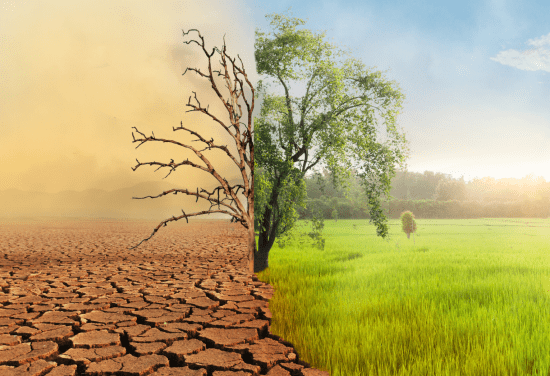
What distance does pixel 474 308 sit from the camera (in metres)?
4.25

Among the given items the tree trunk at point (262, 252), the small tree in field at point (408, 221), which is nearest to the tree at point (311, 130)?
the tree trunk at point (262, 252)

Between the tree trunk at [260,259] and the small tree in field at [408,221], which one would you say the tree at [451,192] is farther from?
the tree trunk at [260,259]

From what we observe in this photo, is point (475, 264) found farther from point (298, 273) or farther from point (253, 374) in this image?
point (253, 374)

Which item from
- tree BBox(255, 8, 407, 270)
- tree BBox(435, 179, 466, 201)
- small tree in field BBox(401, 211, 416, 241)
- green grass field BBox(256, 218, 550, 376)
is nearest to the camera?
green grass field BBox(256, 218, 550, 376)

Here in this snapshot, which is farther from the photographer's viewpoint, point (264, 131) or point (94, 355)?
point (264, 131)

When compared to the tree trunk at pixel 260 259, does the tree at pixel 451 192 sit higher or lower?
higher

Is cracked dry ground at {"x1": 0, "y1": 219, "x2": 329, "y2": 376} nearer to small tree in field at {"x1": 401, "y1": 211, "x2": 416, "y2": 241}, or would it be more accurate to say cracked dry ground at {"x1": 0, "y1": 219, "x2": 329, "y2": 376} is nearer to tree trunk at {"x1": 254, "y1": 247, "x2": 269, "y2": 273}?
tree trunk at {"x1": 254, "y1": 247, "x2": 269, "y2": 273}

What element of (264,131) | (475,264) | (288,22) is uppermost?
(288,22)

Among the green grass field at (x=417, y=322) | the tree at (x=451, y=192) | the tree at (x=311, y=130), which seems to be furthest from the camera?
the tree at (x=451, y=192)

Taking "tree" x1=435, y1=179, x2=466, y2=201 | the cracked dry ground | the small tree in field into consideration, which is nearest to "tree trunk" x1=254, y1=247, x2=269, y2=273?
the cracked dry ground

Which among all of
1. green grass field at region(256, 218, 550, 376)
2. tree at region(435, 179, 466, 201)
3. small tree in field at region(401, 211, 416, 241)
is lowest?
green grass field at region(256, 218, 550, 376)

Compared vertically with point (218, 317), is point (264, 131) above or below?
above

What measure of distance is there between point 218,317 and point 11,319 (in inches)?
93.4

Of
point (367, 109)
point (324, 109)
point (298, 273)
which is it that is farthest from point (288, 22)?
point (298, 273)
